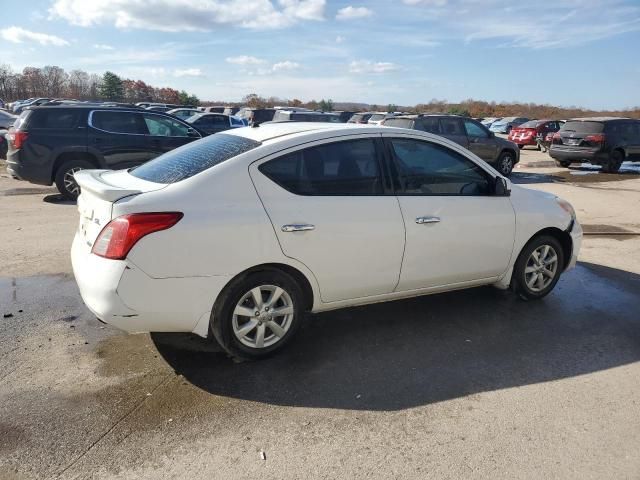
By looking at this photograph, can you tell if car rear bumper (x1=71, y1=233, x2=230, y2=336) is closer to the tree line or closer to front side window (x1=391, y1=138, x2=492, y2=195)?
front side window (x1=391, y1=138, x2=492, y2=195)

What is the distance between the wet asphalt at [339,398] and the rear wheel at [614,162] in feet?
44.4

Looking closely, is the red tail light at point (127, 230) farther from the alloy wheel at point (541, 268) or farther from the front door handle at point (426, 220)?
the alloy wheel at point (541, 268)

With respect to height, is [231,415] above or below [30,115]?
below

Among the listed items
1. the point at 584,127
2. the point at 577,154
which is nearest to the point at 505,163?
the point at 577,154

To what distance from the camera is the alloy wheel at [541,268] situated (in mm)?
4910

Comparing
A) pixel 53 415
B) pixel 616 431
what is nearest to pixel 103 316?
pixel 53 415

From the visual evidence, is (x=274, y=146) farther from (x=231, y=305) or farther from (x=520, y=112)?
(x=520, y=112)

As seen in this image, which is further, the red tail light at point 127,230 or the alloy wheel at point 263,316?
Answer: the alloy wheel at point 263,316

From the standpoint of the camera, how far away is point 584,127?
16.7 m

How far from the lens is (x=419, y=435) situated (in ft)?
9.69

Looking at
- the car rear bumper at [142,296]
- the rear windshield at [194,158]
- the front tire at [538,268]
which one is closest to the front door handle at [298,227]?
the car rear bumper at [142,296]

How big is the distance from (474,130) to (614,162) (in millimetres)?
5103

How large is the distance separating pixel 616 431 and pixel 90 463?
295cm

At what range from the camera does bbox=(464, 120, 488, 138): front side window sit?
15023 mm
